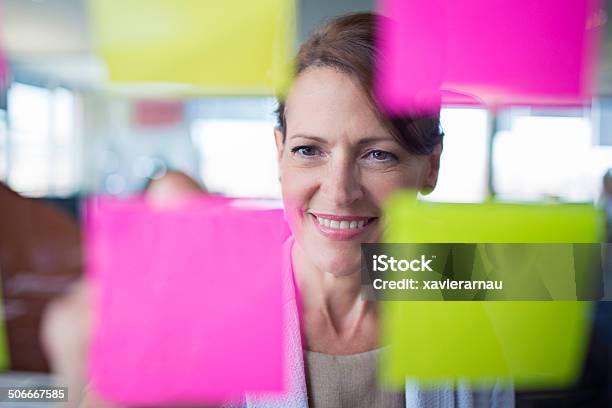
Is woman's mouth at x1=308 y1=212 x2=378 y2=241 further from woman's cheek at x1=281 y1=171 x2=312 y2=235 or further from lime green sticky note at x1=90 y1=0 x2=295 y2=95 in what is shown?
lime green sticky note at x1=90 y1=0 x2=295 y2=95

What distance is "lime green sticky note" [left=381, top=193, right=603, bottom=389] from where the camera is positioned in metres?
1.34

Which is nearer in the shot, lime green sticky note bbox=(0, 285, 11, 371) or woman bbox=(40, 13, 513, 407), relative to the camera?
woman bbox=(40, 13, 513, 407)

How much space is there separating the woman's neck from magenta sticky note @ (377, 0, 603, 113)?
364 millimetres

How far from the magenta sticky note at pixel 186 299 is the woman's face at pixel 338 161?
77 mm

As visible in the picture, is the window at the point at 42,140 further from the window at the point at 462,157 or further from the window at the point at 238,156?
the window at the point at 462,157

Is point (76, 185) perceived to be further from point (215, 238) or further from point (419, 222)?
point (419, 222)

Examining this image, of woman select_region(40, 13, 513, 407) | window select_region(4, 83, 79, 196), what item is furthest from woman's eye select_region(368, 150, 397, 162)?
window select_region(4, 83, 79, 196)

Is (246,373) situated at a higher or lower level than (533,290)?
lower

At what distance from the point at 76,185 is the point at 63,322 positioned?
0.29 meters

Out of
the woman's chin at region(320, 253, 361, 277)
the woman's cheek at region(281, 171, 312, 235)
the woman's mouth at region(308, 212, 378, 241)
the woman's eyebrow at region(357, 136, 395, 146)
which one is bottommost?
the woman's chin at region(320, 253, 361, 277)

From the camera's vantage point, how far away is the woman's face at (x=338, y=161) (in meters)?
1.30

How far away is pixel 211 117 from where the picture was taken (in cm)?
132

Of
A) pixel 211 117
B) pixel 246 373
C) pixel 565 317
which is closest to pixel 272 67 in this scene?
pixel 211 117

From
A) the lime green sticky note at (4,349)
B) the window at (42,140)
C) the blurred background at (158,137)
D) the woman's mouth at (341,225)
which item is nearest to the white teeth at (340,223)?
the woman's mouth at (341,225)
